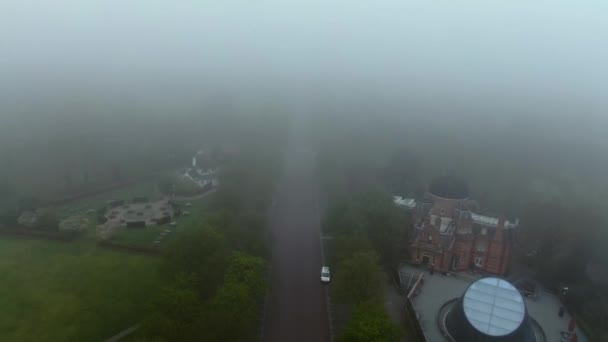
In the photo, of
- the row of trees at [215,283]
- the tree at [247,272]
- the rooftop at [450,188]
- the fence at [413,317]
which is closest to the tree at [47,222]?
the row of trees at [215,283]

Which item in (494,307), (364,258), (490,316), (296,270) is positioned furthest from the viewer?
(296,270)

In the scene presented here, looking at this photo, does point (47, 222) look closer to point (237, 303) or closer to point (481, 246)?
point (237, 303)

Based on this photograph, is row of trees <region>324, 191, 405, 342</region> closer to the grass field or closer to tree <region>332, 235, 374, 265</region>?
tree <region>332, 235, 374, 265</region>

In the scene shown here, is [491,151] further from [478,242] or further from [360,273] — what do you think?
[360,273]

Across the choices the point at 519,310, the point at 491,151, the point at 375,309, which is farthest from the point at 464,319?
the point at 491,151

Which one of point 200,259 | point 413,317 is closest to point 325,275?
point 413,317
